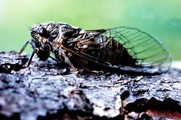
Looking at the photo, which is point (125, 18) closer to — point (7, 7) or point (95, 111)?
point (7, 7)

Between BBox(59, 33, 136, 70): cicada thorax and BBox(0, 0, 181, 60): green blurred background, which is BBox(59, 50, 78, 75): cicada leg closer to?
BBox(59, 33, 136, 70): cicada thorax

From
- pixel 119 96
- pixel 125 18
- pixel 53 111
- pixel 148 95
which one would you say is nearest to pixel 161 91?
pixel 148 95


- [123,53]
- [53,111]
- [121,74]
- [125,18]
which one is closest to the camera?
[53,111]

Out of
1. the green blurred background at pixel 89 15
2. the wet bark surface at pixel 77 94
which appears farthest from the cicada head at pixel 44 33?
the green blurred background at pixel 89 15

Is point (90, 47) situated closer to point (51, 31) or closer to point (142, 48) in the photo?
point (51, 31)

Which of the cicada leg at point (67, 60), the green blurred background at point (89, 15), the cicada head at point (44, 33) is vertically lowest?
the cicada leg at point (67, 60)

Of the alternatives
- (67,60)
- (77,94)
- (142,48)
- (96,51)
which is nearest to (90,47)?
(96,51)

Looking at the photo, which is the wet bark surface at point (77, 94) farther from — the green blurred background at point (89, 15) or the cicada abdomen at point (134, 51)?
the green blurred background at point (89, 15)
